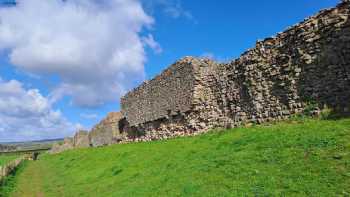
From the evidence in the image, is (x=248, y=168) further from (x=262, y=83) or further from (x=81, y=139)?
(x=81, y=139)

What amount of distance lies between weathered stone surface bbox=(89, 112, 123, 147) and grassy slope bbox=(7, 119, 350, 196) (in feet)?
72.6

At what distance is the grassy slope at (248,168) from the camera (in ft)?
25.7

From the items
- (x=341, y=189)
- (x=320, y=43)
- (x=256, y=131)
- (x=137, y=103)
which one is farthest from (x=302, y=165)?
(x=137, y=103)

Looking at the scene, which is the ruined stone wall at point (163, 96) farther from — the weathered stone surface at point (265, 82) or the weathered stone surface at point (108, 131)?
the weathered stone surface at point (108, 131)

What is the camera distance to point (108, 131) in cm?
3938

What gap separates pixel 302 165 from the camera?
8.48 meters

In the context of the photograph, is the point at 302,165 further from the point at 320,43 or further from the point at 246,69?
the point at 246,69

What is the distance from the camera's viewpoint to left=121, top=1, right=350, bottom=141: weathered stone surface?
41.1 ft

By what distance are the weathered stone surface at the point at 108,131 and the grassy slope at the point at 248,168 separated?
72.6 feet

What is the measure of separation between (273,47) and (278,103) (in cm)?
232

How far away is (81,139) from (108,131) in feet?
37.1

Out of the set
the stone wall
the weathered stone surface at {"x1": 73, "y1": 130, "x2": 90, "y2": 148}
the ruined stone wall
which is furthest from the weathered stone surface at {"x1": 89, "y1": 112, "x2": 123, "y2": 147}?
the stone wall

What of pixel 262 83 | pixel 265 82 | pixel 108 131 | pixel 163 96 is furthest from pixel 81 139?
pixel 265 82

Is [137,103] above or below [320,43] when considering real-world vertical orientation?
above
